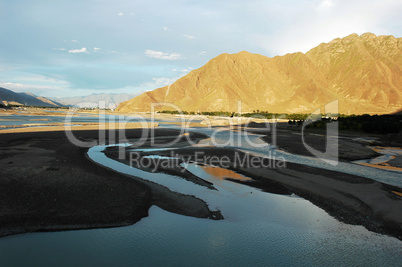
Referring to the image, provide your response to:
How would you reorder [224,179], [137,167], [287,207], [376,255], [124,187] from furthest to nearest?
[137,167], [224,179], [124,187], [287,207], [376,255]

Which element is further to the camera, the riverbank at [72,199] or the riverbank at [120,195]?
the riverbank at [120,195]

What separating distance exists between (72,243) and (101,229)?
3.82ft

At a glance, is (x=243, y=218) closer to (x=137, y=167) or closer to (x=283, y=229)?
(x=283, y=229)

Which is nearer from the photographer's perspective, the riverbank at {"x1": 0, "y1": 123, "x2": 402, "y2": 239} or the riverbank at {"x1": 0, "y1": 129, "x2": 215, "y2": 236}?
the riverbank at {"x1": 0, "y1": 129, "x2": 215, "y2": 236}

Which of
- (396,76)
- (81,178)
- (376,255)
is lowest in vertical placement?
(376,255)

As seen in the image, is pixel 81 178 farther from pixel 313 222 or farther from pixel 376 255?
pixel 376 255

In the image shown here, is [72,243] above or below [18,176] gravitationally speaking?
below

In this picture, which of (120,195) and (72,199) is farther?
(120,195)

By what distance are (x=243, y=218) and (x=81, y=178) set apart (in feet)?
31.4

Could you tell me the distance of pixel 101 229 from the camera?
916cm

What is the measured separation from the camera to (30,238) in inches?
325

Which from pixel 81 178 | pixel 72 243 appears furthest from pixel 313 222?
pixel 81 178

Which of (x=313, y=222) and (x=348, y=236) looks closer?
(x=348, y=236)

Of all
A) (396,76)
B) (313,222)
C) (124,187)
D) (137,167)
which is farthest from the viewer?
(396,76)
